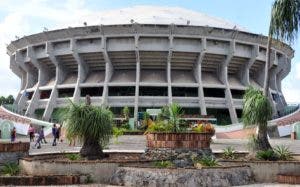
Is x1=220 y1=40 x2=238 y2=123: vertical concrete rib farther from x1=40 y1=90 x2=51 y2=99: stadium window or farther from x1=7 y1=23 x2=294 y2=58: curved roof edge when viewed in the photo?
x1=40 y1=90 x2=51 y2=99: stadium window

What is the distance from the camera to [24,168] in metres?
14.0

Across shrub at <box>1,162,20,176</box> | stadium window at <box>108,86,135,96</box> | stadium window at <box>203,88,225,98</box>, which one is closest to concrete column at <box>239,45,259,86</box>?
stadium window at <box>203,88,225,98</box>

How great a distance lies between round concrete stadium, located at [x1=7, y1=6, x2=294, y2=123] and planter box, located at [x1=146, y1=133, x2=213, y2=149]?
37.2 m

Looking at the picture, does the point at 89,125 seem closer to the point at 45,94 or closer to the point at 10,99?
the point at 45,94

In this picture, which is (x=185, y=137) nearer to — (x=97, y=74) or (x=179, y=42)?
(x=179, y=42)

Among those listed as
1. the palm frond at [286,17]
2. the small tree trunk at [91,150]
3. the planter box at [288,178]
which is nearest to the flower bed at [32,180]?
the small tree trunk at [91,150]

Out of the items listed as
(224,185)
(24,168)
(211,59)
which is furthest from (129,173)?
(211,59)

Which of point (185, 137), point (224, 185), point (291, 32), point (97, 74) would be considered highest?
point (97, 74)

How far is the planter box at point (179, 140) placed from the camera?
14586 mm

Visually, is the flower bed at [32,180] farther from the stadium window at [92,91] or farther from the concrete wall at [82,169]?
the stadium window at [92,91]

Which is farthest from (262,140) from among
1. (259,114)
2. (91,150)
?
(91,150)

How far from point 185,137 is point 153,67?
43.2 metres

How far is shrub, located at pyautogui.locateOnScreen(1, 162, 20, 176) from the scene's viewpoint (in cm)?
1332

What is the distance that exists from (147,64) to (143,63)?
0.59 meters
